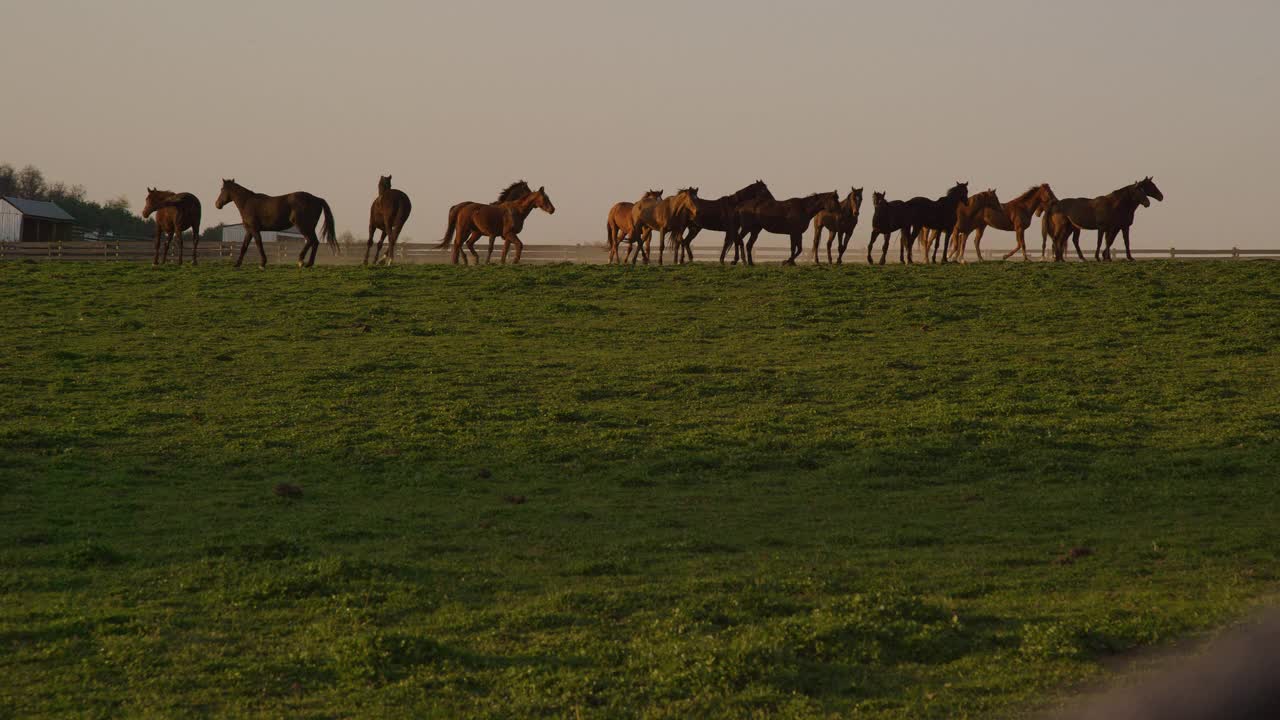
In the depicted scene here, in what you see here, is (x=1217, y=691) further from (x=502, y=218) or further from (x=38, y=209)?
(x=38, y=209)

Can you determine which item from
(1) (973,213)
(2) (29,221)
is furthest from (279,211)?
(2) (29,221)

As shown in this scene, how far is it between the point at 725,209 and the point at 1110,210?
1140cm

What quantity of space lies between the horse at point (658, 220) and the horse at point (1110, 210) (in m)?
11.6

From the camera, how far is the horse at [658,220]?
39.0m

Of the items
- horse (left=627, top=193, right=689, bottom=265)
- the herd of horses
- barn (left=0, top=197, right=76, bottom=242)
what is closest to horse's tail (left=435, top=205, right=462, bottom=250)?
the herd of horses

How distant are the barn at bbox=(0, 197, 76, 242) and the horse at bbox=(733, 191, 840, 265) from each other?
5524 cm

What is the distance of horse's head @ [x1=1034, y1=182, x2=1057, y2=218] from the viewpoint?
40.2 meters

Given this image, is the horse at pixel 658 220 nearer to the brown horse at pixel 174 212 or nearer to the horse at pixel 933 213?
the horse at pixel 933 213

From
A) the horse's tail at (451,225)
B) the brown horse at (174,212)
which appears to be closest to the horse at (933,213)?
the horse's tail at (451,225)

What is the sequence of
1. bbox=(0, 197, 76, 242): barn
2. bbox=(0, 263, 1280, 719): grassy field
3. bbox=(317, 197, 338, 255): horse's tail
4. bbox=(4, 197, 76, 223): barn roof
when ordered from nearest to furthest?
bbox=(0, 263, 1280, 719): grassy field < bbox=(317, 197, 338, 255): horse's tail < bbox=(0, 197, 76, 242): barn < bbox=(4, 197, 76, 223): barn roof

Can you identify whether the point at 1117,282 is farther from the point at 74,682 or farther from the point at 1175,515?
the point at 74,682

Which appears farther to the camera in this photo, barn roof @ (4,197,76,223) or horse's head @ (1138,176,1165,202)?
barn roof @ (4,197,76,223)

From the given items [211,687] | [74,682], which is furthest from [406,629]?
[74,682]

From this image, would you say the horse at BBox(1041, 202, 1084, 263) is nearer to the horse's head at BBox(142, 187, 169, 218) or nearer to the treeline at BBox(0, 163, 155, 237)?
the horse's head at BBox(142, 187, 169, 218)
